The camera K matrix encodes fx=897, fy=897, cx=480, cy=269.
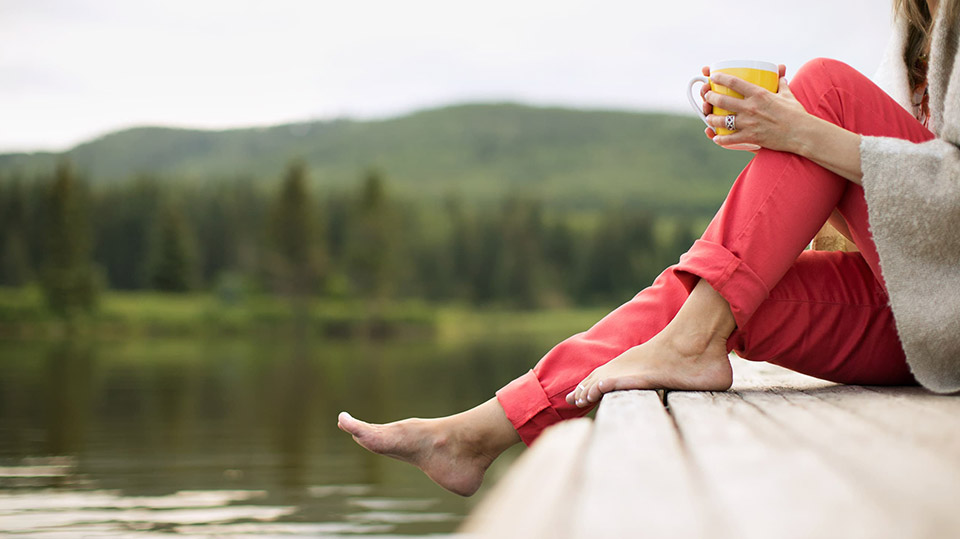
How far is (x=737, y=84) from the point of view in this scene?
1513mm

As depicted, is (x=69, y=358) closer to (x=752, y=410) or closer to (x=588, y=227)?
(x=752, y=410)

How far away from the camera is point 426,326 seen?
4675 cm

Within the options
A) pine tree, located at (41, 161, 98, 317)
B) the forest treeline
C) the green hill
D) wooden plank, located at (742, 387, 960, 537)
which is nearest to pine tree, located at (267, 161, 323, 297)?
the forest treeline

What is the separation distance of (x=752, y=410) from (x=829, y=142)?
0.52 meters

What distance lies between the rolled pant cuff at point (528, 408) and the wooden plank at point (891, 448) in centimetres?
39

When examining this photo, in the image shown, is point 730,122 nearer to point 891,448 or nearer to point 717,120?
point 717,120

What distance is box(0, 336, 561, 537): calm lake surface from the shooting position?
4.56 meters

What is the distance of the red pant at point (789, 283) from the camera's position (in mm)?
1422

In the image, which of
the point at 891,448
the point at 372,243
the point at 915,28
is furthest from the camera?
the point at 372,243

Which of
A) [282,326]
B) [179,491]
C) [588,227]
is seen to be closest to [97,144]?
[588,227]

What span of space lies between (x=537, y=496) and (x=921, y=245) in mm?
997

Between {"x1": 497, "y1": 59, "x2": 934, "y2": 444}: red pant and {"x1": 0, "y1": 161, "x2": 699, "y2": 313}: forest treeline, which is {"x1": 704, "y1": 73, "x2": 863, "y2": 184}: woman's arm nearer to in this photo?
{"x1": 497, "y1": 59, "x2": 934, "y2": 444}: red pant

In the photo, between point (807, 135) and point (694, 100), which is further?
point (694, 100)

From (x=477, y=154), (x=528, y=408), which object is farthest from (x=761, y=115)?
(x=477, y=154)
